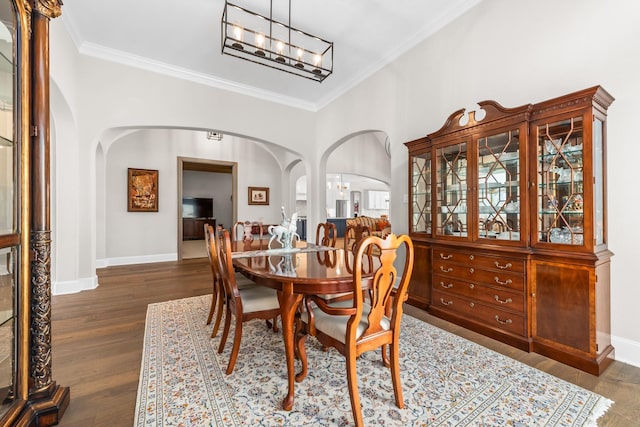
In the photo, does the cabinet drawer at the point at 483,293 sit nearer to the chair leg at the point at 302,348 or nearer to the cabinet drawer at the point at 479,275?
the cabinet drawer at the point at 479,275

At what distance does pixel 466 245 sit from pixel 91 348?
10.9 feet

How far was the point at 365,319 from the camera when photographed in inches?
64.2

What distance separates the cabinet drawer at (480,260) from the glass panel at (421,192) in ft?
1.21

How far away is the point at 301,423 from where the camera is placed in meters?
1.47

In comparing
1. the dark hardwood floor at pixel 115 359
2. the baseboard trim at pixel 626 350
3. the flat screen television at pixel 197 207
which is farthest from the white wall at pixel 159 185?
the baseboard trim at pixel 626 350

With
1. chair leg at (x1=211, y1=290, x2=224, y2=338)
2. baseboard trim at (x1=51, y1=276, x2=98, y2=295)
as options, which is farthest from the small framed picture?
chair leg at (x1=211, y1=290, x2=224, y2=338)

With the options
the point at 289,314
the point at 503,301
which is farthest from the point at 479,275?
the point at 289,314

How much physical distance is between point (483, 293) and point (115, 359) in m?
3.03

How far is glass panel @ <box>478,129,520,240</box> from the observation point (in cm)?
237

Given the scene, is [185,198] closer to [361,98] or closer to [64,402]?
[361,98]

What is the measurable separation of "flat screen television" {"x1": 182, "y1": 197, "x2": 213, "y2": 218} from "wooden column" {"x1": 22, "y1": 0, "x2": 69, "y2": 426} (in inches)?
360

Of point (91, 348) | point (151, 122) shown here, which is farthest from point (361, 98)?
point (91, 348)

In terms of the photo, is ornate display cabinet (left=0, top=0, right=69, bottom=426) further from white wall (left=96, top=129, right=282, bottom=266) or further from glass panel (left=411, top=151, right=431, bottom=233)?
white wall (left=96, top=129, right=282, bottom=266)

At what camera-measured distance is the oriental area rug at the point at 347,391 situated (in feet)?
4.94
